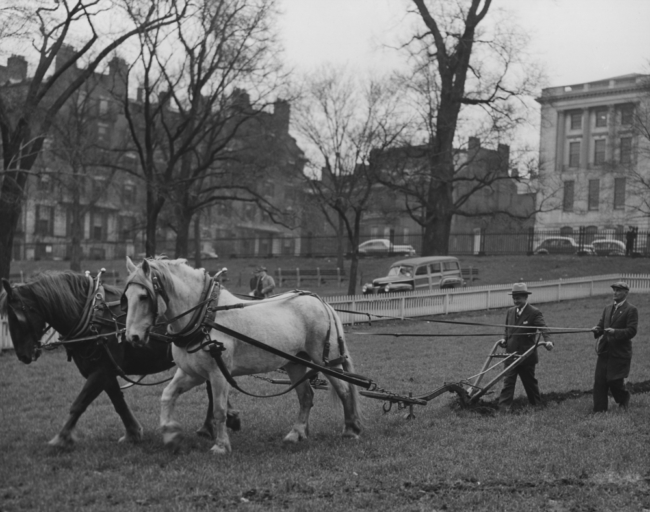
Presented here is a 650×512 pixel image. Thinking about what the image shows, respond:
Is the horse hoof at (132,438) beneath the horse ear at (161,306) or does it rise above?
beneath

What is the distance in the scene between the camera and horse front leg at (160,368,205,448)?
8641 millimetres

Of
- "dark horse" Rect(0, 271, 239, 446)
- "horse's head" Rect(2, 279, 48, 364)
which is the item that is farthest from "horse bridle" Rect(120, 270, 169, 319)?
"horse's head" Rect(2, 279, 48, 364)

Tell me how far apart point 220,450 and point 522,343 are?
207 inches

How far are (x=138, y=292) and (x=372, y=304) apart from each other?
14928 mm

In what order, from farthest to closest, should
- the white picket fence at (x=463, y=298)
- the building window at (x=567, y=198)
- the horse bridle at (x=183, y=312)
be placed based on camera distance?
A: the building window at (x=567, y=198), the white picket fence at (x=463, y=298), the horse bridle at (x=183, y=312)

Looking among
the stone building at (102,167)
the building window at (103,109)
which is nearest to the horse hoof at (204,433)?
the stone building at (102,167)

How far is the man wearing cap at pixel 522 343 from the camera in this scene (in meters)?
11.3

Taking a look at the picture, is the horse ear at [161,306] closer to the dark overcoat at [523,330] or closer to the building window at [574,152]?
the dark overcoat at [523,330]

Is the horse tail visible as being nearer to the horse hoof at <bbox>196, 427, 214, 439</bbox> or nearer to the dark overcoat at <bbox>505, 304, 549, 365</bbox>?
the horse hoof at <bbox>196, 427, 214, 439</bbox>

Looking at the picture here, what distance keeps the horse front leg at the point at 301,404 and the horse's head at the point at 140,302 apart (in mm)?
2180

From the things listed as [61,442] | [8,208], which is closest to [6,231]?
[8,208]

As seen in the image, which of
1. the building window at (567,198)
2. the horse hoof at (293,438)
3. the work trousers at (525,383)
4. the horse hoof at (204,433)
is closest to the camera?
the horse hoof at (293,438)

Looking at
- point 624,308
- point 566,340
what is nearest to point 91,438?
point 624,308

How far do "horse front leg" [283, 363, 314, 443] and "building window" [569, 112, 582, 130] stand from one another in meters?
70.7
